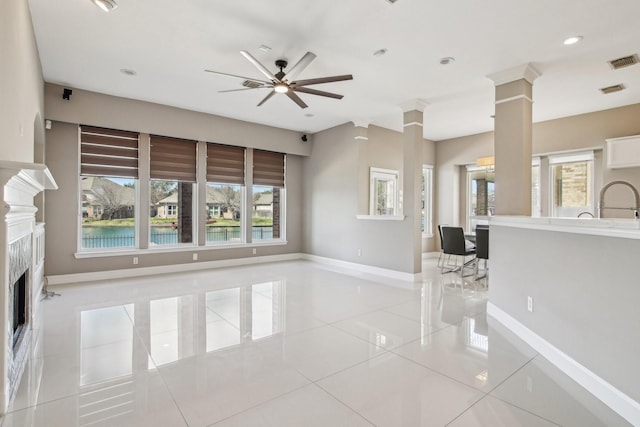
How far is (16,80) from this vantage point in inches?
104

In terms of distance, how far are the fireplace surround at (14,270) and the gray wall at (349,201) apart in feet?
16.6

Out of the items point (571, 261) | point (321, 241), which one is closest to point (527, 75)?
point (571, 261)

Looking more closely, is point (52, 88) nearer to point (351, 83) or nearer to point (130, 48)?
point (130, 48)

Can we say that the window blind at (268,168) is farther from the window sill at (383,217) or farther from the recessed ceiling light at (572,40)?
the recessed ceiling light at (572,40)

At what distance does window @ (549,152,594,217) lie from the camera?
6.11 meters

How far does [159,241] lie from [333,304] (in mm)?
3939

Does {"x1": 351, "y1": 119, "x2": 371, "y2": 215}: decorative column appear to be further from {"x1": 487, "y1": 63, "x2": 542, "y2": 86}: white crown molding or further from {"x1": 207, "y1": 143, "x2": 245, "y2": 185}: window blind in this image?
{"x1": 487, "y1": 63, "x2": 542, "y2": 86}: white crown molding

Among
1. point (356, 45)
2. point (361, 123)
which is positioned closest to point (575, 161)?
point (361, 123)

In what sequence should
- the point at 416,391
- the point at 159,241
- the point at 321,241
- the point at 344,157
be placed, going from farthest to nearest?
the point at 321,241
the point at 344,157
the point at 159,241
the point at 416,391

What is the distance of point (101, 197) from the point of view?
5723 millimetres

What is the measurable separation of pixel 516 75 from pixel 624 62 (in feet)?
4.09

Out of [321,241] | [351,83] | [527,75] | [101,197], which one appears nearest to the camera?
[527,75]

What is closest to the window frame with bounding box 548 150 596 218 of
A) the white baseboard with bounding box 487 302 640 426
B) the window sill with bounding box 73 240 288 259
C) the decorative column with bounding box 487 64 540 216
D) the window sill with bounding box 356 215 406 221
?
the decorative column with bounding box 487 64 540 216

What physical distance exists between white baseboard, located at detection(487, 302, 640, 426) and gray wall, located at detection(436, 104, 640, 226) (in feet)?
13.7
